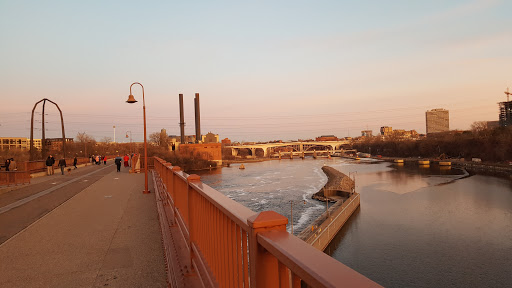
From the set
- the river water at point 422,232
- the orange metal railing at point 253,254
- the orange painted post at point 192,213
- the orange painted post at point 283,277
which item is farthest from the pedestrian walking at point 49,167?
the orange painted post at point 283,277

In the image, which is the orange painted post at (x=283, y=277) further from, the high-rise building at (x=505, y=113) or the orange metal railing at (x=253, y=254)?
the high-rise building at (x=505, y=113)

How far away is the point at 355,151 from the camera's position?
583 feet

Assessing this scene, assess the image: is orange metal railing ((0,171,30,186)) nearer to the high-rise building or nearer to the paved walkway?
the paved walkway

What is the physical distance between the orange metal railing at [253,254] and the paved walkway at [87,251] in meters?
1.61

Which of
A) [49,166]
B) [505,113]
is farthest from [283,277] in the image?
[505,113]

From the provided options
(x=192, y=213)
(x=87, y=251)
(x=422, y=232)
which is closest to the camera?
(x=192, y=213)

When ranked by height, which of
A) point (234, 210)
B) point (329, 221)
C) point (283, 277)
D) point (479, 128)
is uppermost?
point (479, 128)

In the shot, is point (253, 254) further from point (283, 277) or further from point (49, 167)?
point (49, 167)

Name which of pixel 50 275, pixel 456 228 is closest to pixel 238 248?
pixel 50 275

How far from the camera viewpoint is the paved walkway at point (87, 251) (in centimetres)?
478

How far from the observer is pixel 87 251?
608cm

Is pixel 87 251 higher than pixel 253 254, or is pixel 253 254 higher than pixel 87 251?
pixel 253 254

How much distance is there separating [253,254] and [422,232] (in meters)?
33.0

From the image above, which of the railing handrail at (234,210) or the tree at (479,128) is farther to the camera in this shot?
the tree at (479,128)
